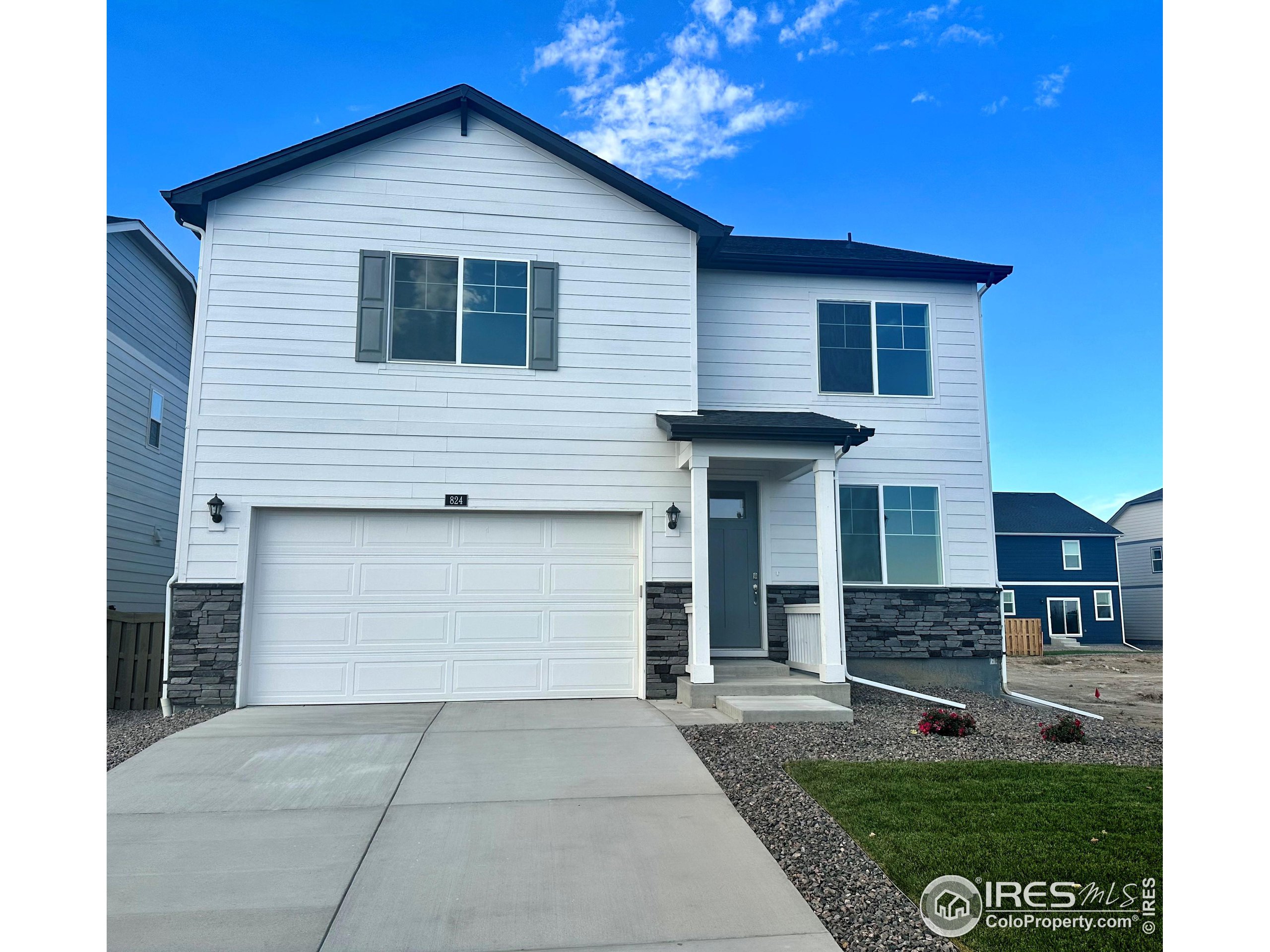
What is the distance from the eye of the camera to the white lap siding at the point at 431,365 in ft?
29.9

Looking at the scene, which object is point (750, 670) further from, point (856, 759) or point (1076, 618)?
point (1076, 618)

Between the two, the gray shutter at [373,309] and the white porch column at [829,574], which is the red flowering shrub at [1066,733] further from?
the gray shutter at [373,309]

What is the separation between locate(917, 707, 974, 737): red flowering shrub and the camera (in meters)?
7.25

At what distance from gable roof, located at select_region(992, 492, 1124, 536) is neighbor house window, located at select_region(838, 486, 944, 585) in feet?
56.6

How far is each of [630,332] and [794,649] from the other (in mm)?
4308

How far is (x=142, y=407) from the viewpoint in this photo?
44.2ft

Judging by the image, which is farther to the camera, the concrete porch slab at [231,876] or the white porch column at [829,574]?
the white porch column at [829,574]

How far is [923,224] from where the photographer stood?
1766 cm

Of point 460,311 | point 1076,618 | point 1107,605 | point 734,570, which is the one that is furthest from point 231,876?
point 1107,605

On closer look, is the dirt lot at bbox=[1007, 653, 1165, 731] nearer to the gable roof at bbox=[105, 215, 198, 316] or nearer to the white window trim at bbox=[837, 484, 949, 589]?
the white window trim at bbox=[837, 484, 949, 589]

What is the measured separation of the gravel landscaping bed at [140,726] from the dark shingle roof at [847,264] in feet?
25.6

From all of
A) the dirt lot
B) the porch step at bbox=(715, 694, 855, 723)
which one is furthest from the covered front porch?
the dirt lot

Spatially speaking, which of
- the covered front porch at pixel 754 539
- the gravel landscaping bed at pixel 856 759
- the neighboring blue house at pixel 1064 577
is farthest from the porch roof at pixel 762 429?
the neighboring blue house at pixel 1064 577

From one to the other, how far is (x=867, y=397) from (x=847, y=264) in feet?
5.90
